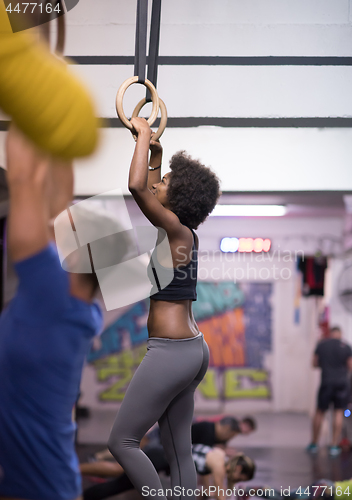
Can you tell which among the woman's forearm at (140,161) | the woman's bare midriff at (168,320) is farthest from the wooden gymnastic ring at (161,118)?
the woman's bare midriff at (168,320)

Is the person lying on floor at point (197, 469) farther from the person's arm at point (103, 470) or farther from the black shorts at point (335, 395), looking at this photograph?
the black shorts at point (335, 395)

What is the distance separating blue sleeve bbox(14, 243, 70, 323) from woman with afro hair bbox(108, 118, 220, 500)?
60 cm

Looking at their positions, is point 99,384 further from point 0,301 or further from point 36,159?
point 36,159

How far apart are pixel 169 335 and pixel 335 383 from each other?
158 inches

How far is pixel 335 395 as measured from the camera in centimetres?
483

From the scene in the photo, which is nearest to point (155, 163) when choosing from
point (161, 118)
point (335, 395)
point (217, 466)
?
point (161, 118)

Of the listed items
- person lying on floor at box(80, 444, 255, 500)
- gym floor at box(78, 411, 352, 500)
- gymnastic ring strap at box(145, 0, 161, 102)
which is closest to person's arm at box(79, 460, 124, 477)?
person lying on floor at box(80, 444, 255, 500)

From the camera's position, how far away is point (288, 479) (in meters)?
3.62

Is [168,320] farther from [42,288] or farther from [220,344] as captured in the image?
[220,344]

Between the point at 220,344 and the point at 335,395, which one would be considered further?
the point at 220,344

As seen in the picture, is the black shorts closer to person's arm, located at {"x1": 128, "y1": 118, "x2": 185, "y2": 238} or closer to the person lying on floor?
the person lying on floor

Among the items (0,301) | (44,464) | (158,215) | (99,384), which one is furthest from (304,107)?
(99,384)

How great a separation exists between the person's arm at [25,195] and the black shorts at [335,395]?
484 cm

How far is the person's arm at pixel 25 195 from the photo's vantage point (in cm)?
55
